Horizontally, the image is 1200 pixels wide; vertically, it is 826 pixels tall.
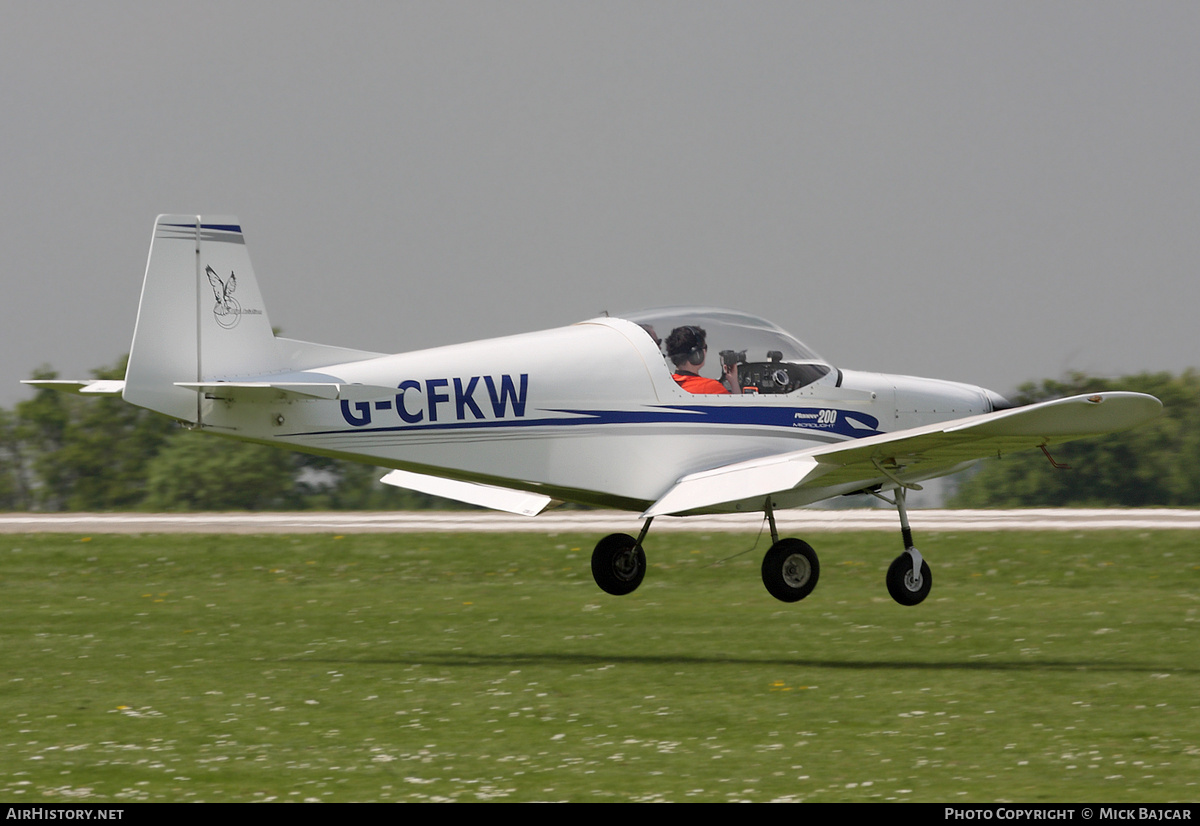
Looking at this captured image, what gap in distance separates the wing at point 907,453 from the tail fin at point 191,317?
4.23m

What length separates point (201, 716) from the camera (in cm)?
1132

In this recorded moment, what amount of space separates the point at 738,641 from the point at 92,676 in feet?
22.9

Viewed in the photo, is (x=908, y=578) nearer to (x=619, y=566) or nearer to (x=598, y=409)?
(x=619, y=566)

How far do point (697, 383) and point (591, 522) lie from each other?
1499 centimetres

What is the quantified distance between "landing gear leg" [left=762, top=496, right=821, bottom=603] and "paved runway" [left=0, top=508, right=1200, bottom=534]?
440 inches

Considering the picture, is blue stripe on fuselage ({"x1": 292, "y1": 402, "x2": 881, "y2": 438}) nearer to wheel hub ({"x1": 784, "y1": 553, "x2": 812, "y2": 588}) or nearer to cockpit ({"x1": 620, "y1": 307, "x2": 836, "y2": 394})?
cockpit ({"x1": 620, "y1": 307, "x2": 836, "y2": 394})

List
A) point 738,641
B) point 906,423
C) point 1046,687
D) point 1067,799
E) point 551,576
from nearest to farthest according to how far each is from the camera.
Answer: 1. point 1067,799
2. point 1046,687
3. point 906,423
4. point 738,641
5. point 551,576

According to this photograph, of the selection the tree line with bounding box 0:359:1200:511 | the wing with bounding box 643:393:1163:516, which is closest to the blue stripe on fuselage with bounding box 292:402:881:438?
the wing with bounding box 643:393:1163:516

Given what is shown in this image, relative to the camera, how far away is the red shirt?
1380 cm

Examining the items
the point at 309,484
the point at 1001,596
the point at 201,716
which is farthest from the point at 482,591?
the point at 309,484

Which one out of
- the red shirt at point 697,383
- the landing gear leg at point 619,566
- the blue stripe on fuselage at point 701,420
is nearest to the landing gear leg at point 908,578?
the blue stripe on fuselage at point 701,420

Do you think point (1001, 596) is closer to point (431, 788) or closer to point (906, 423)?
point (906, 423)

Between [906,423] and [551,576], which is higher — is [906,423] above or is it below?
above

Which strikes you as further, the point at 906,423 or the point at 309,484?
the point at 309,484
